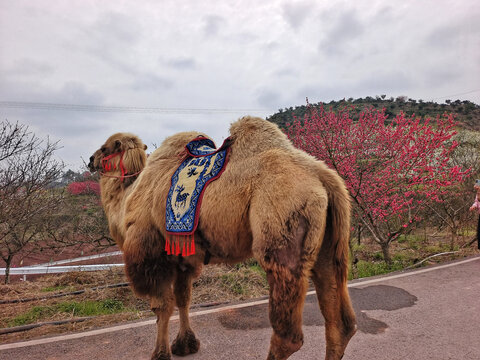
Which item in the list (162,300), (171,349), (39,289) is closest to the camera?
(162,300)

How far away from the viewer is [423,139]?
295 inches

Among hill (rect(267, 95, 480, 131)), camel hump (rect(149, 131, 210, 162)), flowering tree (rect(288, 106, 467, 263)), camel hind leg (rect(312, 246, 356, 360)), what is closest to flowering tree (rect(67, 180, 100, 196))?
flowering tree (rect(288, 106, 467, 263))

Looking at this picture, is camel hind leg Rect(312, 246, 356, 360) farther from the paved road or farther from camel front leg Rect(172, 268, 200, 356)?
camel front leg Rect(172, 268, 200, 356)

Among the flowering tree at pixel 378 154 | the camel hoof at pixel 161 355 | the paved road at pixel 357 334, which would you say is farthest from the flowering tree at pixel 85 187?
the camel hoof at pixel 161 355

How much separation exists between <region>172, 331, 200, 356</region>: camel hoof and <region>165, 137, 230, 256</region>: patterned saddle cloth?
3.43 feet

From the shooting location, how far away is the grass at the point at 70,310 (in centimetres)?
459

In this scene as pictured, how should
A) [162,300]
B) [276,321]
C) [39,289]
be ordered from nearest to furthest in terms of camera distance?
[276,321] < [162,300] < [39,289]

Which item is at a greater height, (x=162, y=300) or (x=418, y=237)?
(x=162, y=300)

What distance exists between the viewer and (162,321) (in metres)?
2.97

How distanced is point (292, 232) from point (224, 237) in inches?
22.2

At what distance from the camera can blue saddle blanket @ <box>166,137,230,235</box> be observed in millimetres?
2480

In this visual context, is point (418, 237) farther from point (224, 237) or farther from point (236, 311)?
point (224, 237)

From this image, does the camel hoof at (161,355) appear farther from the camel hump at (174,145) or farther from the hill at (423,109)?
the hill at (423,109)

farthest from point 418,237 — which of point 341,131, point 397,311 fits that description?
point 397,311
